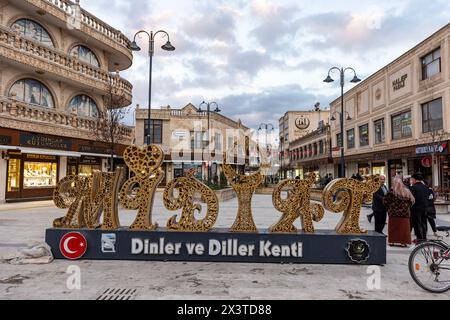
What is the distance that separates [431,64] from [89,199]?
2378 cm

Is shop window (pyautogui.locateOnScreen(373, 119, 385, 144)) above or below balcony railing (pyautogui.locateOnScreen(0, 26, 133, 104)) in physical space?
below

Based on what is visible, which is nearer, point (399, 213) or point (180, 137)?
point (399, 213)

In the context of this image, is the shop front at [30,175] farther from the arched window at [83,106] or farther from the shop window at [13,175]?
the arched window at [83,106]

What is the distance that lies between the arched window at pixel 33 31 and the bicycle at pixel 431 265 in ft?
69.2

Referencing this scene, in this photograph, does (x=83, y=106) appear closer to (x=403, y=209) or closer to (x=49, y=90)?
(x=49, y=90)

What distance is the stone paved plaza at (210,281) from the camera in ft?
14.9

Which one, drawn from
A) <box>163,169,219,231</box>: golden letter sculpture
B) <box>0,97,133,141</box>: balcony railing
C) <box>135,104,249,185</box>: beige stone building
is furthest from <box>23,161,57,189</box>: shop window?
<box>135,104,249,185</box>: beige stone building

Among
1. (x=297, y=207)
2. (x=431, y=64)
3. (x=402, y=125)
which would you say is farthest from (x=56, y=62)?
(x=402, y=125)

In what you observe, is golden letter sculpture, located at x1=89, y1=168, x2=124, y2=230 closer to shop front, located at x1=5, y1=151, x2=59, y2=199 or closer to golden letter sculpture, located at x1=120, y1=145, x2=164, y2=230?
golden letter sculpture, located at x1=120, y1=145, x2=164, y2=230

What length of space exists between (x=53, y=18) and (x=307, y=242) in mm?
20523

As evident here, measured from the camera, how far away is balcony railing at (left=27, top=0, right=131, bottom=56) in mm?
19062

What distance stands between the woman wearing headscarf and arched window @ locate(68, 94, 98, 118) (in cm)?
1997

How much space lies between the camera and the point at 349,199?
6.29 m

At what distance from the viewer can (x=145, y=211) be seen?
6.42 metres
